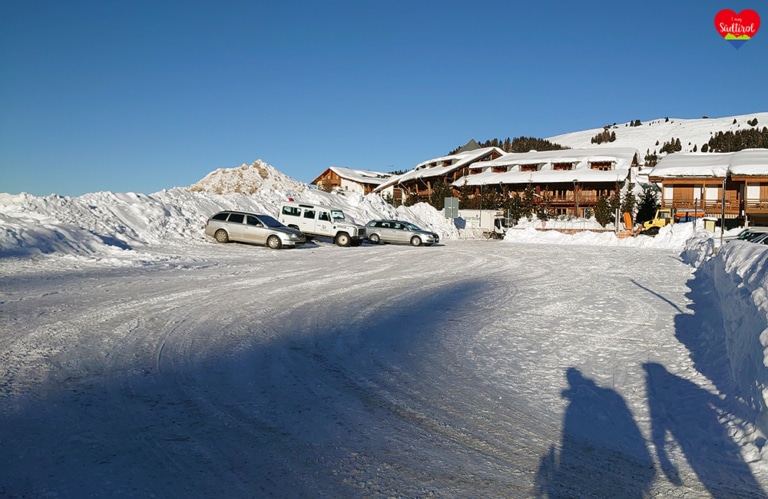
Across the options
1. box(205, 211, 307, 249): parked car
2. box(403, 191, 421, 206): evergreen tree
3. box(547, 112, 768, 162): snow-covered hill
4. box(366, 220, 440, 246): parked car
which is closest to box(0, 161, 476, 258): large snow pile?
box(205, 211, 307, 249): parked car

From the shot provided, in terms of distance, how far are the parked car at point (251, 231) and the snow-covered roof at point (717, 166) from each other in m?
40.2

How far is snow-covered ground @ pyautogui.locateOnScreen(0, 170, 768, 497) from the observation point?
4.18 metres

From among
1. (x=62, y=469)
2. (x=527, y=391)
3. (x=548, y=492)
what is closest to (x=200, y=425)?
(x=62, y=469)

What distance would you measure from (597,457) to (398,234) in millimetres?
27578

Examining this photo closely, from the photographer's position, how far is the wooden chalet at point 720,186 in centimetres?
4772

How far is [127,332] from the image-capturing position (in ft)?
27.2

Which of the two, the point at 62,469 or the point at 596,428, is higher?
the point at 62,469

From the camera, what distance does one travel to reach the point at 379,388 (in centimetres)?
614

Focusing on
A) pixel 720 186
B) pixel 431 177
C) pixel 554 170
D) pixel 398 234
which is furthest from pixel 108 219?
pixel 431 177

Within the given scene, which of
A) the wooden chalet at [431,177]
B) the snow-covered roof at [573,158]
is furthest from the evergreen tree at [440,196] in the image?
the snow-covered roof at [573,158]

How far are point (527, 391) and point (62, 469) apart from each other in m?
4.55

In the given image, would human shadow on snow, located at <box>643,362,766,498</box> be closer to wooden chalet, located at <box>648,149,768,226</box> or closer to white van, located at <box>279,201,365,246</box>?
white van, located at <box>279,201,365,246</box>

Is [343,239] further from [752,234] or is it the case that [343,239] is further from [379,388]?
[379,388]

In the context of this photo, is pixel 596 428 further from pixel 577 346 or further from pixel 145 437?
pixel 145 437
